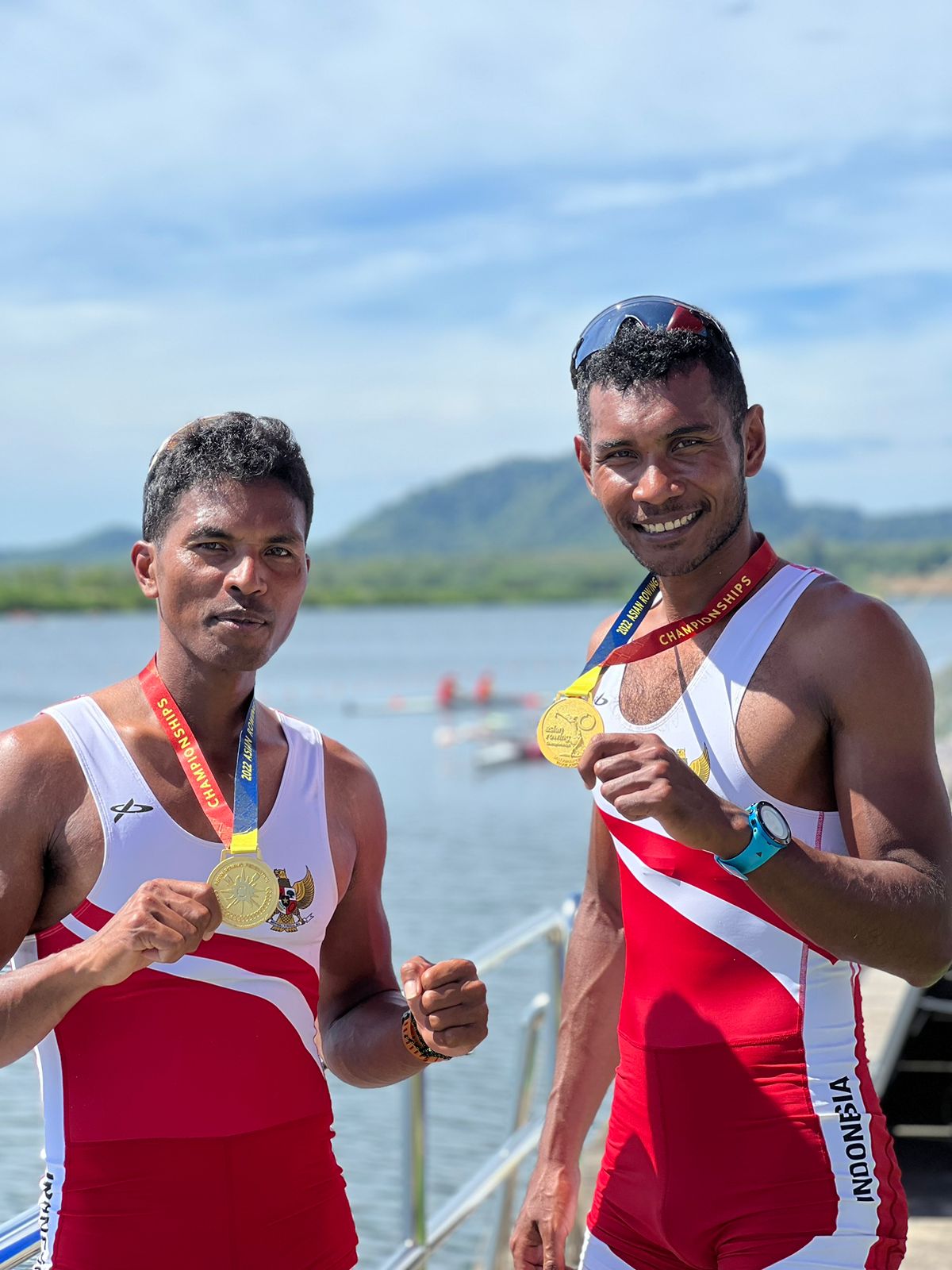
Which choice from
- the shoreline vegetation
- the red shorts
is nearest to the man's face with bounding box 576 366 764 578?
the red shorts

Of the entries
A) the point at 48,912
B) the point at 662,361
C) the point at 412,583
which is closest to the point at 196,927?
the point at 48,912

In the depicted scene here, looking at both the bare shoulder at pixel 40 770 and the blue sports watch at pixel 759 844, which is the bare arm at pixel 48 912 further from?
the blue sports watch at pixel 759 844

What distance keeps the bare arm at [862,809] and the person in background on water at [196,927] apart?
0.50 metres

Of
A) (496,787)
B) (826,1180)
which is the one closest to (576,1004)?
(826,1180)

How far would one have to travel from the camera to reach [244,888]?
2.36 metres

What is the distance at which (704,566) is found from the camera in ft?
8.84

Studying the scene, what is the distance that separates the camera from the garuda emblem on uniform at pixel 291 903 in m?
2.47

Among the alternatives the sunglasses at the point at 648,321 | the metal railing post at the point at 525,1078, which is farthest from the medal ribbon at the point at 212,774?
the metal railing post at the point at 525,1078

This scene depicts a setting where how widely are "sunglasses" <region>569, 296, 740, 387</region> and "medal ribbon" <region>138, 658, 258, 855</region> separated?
3.06 ft

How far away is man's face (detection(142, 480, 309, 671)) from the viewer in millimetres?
2492

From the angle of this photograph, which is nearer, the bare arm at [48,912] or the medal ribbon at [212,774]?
the bare arm at [48,912]

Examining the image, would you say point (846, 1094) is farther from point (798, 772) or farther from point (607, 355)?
point (607, 355)

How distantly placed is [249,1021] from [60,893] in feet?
1.22

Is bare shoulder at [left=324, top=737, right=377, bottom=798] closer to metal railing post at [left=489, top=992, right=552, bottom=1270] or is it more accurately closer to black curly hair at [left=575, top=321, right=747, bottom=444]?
black curly hair at [left=575, top=321, right=747, bottom=444]
